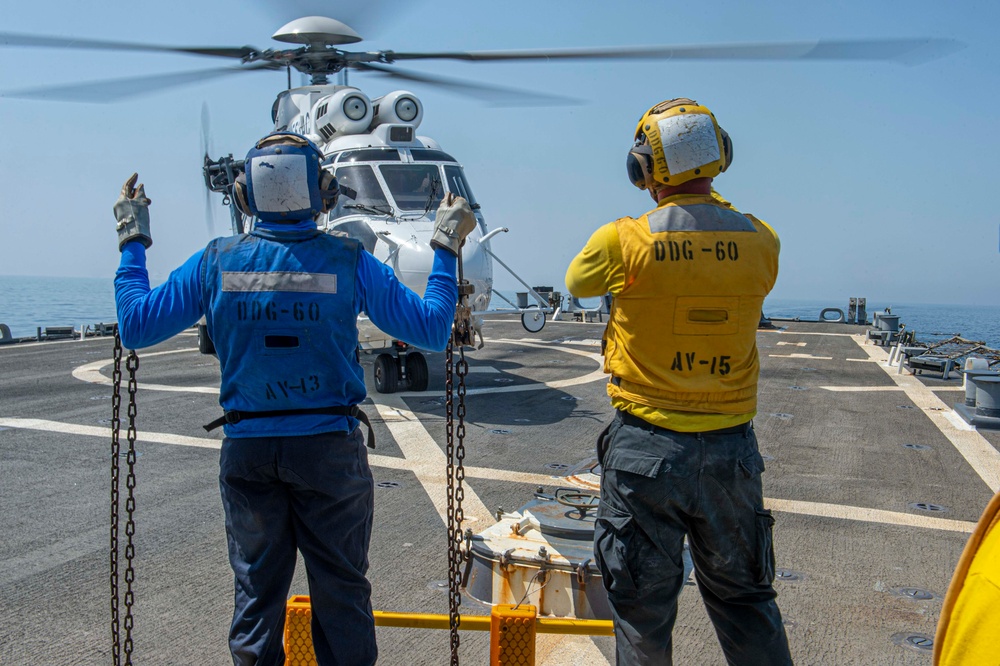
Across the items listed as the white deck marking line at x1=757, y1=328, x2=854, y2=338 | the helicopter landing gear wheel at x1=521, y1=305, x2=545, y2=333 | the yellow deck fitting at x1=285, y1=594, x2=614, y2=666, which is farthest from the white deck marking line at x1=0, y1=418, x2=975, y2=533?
the white deck marking line at x1=757, y1=328, x2=854, y2=338

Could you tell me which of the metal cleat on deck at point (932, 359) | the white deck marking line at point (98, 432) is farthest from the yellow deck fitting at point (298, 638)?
the metal cleat on deck at point (932, 359)

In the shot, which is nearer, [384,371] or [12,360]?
[384,371]

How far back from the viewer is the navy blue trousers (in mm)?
2834

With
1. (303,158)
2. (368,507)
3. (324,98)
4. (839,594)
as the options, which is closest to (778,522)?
(839,594)

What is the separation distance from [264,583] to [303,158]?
1.56m

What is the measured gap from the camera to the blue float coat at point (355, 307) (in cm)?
292

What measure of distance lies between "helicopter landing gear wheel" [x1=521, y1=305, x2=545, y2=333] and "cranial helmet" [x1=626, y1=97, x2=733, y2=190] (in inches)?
362

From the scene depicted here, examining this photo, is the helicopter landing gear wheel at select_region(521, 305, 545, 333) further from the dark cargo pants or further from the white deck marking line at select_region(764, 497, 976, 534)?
the dark cargo pants

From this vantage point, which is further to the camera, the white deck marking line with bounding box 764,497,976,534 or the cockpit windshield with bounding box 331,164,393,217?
the cockpit windshield with bounding box 331,164,393,217

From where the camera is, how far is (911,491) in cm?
683

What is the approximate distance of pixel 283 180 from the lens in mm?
2941

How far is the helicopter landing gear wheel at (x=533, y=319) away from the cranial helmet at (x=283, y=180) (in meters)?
9.31

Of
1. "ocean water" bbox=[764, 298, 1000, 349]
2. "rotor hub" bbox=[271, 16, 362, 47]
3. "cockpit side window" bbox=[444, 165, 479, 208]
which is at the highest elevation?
"rotor hub" bbox=[271, 16, 362, 47]

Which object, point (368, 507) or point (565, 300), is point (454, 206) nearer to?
point (368, 507)
